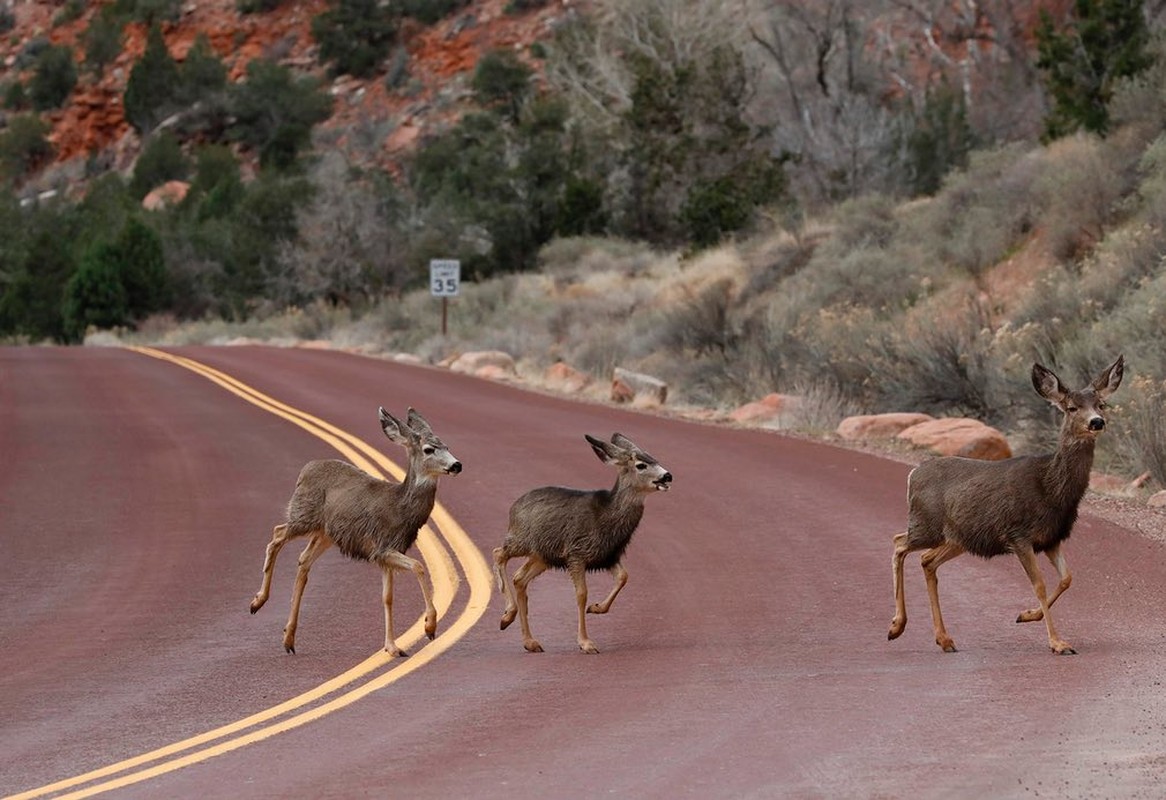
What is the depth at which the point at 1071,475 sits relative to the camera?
11117 mm

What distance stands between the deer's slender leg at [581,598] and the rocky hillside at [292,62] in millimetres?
90305

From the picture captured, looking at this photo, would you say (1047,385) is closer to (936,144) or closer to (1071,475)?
(1071,475)

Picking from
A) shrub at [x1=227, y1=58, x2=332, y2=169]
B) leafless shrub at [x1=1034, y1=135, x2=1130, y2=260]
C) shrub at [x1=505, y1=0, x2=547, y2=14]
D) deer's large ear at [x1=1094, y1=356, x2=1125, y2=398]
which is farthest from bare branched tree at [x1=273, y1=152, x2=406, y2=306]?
deer's large ear at [x1=1094, y1=356, x2=1125, y2=398]

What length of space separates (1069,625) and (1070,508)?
1.35 m

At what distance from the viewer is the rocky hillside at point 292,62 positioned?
106375mm

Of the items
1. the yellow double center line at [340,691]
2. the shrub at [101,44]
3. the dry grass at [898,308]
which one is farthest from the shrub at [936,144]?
the shrub at [101,44]

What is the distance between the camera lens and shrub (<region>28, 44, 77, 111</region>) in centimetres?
11731

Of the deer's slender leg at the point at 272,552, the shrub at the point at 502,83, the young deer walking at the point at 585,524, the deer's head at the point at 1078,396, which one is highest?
the shrub at the point at 502,83

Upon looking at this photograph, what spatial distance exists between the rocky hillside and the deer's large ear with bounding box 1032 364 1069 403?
9062 centimetres

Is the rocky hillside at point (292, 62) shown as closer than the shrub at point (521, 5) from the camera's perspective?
Yes

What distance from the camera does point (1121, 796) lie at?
744cm

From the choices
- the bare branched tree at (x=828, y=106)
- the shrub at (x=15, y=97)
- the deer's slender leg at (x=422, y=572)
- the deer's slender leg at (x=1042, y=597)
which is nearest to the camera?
the deer's slender leg at (x=422, y=572)

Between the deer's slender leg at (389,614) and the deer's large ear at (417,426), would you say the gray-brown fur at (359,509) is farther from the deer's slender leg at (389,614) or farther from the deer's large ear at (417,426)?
the deer's large ear at (417,426)

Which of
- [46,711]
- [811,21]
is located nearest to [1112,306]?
[46,711]
